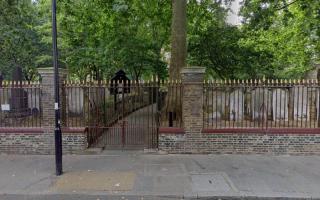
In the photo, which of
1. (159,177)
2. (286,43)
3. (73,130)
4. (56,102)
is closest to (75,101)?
(73,130)

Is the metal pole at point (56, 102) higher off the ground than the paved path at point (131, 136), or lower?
higher

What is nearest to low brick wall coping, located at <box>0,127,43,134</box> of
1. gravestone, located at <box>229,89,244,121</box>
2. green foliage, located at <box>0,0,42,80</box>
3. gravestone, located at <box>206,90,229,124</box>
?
green foliage, located at <box>0,0,42,80</box>

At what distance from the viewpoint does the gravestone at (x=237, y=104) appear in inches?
417

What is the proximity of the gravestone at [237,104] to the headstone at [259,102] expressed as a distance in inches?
16.2

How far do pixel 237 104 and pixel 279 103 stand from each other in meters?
1.60

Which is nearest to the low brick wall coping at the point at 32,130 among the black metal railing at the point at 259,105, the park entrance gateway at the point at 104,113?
the park entrance gateway at the point at 104,113

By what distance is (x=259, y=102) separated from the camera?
11.0 meters

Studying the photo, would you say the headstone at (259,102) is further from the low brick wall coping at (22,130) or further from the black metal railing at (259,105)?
the low brick wall coping at (22,130)

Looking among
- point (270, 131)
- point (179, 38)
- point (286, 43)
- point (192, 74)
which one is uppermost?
point (286, 43)

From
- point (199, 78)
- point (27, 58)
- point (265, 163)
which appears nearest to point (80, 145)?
point (199, 78)

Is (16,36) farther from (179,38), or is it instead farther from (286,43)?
(286,43)

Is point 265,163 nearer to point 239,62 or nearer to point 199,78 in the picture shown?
point 199,78

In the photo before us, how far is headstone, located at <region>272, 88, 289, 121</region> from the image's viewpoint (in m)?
10.6

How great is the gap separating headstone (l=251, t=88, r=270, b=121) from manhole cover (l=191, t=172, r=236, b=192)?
3664 millimetres
